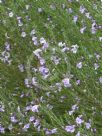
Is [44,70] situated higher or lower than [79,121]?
higher

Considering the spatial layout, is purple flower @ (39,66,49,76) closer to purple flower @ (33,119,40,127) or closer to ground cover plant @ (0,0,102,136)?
ground cover plant @ (0,0,102,136)

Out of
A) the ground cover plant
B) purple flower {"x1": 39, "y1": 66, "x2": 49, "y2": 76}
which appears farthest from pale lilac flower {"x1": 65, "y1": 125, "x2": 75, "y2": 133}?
purple flower {"x1": 39, "y1": 66, "x2": 49, "y2": 76}

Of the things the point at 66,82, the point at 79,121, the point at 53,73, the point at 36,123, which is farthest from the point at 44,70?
the point at 79,121

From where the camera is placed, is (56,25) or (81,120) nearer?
(81,120)

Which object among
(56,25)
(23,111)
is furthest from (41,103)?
(56,25)

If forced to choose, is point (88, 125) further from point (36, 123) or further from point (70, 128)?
point (36, 123)

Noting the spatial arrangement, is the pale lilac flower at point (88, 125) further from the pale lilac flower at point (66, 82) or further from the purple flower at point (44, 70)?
the purple flower at point (44, 70)

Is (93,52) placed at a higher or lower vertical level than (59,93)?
higher

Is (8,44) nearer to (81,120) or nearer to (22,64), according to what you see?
(22,64)
